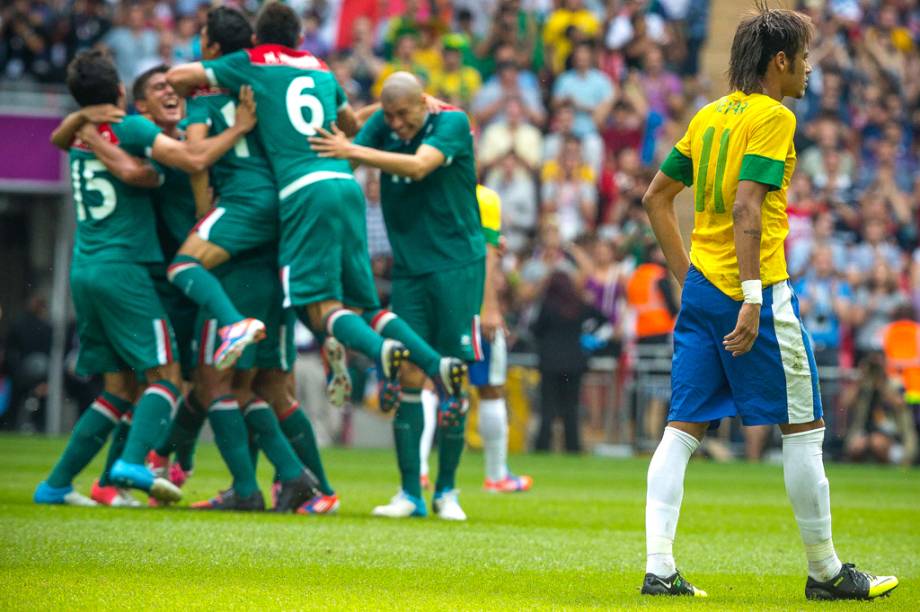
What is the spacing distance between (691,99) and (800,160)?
5.94 ft

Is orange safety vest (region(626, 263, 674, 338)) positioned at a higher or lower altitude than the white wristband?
lower

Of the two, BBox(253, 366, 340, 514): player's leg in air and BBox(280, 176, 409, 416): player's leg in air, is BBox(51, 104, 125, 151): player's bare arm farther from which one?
BBox(253, 366, 340, 514): player's leg in air

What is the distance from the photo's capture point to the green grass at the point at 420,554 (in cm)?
545

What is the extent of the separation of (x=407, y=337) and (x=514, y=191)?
455 inches

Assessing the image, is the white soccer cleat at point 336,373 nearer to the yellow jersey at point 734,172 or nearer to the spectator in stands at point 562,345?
the yellow jersey at point 734,172

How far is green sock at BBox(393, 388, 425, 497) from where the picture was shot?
888cm

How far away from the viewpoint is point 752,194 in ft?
18.5

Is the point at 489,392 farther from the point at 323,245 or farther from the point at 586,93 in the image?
the point at 586,93

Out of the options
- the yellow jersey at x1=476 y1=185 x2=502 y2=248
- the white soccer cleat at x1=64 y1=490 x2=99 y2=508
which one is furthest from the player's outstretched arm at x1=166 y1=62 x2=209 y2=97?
the yellow jersey at x1=476 y1=185 x2=502 y2=248

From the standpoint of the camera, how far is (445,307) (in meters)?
8.89

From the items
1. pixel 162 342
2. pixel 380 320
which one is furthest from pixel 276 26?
pixel 162 342

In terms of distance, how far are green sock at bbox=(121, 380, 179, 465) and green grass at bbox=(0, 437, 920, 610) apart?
1.26 ft

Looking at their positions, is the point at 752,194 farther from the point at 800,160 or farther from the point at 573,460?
the point at 800,160

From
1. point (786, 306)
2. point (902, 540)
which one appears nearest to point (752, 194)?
point (786, 306)
